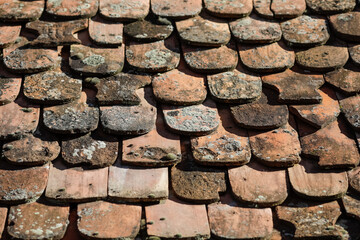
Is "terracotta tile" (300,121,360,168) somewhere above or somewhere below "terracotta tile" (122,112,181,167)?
above

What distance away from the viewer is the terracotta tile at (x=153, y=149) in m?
2.82

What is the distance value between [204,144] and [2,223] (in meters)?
1.02

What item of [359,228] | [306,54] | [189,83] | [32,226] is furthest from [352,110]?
[32,226]

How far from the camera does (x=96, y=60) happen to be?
3.12 meters

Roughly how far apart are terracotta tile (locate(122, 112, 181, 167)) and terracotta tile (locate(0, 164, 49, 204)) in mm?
399

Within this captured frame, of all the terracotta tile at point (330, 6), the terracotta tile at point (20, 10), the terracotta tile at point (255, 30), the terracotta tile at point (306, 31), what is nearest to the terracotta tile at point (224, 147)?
the terracotta tile at point (255, 30)

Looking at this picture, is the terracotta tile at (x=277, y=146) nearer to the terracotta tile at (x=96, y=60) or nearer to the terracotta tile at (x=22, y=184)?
the terracotta tile at (x=96, y=60)

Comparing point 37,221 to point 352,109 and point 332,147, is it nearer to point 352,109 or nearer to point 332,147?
point 332,147

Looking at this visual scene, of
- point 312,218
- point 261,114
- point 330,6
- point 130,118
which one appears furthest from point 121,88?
point 330,6

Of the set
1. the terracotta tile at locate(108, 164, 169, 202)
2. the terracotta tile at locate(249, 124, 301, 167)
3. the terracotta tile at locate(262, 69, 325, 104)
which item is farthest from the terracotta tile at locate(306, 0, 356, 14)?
the terracotta tile at locate(108, 164, 169, 202)

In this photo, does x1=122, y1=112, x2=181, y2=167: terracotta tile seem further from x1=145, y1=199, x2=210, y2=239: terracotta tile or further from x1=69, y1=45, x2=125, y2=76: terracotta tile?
x1=69, y1=45, x2=125, y2=76: terracotta tile

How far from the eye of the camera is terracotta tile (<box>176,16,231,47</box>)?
323cm

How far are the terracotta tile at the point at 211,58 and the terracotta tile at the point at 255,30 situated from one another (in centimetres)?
9

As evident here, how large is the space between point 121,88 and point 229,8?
0.84 metres
